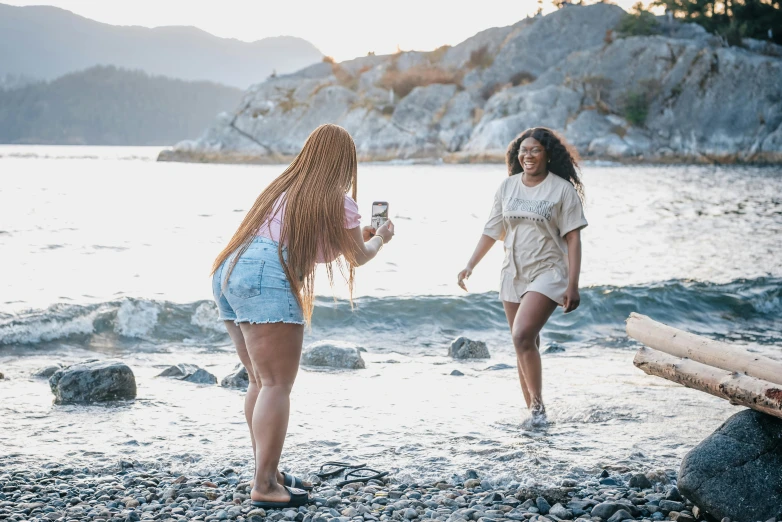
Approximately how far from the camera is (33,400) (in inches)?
278

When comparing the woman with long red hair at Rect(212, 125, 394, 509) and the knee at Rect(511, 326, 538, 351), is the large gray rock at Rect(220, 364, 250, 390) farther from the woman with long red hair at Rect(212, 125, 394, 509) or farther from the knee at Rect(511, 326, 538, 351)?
the woman with long red hair at Rect(212, 125, 394, 509)

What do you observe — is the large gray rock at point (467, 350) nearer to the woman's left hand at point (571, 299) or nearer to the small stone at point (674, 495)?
the woman's left hand at point (571, 299)

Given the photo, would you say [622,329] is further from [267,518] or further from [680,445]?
[267,518]

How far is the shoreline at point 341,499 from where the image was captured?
13.7 feet

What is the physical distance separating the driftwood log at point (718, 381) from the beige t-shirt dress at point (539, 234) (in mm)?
958

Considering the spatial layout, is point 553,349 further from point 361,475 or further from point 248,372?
point 248,372

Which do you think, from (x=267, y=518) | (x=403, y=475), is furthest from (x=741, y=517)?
(x=267, y=518)

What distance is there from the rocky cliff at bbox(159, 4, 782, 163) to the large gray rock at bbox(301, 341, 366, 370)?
67379 mm

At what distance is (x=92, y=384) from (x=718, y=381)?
5.27m

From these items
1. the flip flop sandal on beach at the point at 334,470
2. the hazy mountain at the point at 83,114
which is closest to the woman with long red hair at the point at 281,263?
the flip flop sandal on beach at the point at 334,470

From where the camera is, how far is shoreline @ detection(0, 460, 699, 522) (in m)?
4.18

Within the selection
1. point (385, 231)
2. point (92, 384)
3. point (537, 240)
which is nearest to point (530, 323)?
point (537, 240)

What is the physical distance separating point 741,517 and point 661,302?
9.69 m

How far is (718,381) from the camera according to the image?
4.45m
